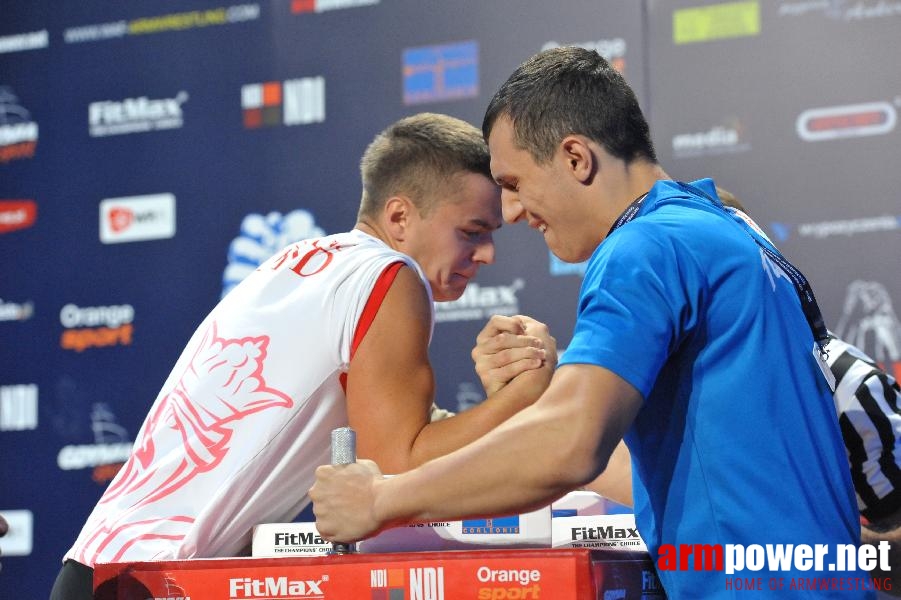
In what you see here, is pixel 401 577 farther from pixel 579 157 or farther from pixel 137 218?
pixel 137 218

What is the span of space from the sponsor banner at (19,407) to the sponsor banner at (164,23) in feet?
4.81

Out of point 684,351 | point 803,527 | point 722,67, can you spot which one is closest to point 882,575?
point 803,527

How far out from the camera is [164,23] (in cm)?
452

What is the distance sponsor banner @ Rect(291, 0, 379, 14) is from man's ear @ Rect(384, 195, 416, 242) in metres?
2.25

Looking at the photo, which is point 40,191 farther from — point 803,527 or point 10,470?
point 803,527

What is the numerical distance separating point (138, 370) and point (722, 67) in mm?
2448

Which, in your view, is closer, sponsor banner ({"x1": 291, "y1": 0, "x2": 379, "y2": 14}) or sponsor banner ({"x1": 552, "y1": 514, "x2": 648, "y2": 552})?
sponsor banner ({"x1": 552, "y1": 514, "x2": 648, "y2": 552})

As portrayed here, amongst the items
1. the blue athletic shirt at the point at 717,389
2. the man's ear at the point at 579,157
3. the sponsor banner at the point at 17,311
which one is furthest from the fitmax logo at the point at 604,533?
the sponsor banner at the point at 17,311

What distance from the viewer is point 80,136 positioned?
4.55 m

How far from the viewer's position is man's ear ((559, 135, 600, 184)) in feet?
4.76

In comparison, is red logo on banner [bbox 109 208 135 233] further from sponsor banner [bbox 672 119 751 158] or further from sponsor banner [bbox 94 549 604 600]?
sponsor banner [bbox 94 549 604 600]

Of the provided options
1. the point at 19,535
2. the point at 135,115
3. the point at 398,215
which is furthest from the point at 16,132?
the point at 398,215

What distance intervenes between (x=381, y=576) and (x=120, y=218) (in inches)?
136

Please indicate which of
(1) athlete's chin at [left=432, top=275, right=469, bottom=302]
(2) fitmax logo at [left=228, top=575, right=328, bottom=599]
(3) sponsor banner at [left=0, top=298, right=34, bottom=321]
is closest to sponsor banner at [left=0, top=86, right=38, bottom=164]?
(3) sponsor banner at [left=0, top=298, right=34, bottom=321]
